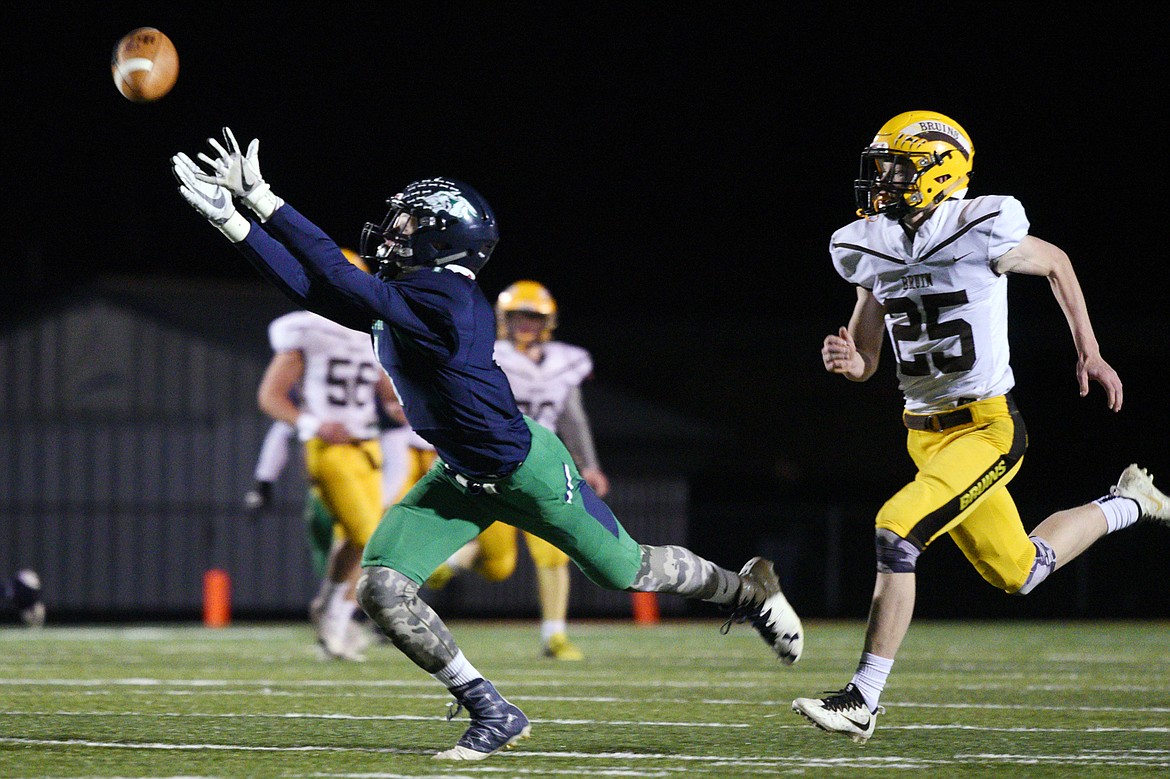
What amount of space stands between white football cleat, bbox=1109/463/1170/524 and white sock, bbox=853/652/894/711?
4.39 ft

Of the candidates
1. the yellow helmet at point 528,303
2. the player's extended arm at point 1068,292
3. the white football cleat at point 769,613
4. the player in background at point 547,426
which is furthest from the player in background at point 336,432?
the player's extended arm at point 1068,292

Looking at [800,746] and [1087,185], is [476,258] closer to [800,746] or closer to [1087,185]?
[800,746]

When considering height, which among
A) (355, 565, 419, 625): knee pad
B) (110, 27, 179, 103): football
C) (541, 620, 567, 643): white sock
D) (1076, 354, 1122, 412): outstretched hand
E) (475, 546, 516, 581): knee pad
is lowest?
(541, 620, 567, 643): white sock

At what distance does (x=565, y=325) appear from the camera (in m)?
23.6

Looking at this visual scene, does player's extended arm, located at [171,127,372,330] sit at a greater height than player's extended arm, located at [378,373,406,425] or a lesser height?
greater

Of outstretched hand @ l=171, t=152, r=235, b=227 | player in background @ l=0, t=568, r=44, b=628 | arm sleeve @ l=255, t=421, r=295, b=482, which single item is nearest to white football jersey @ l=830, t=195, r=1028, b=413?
outstretched hand @ l=171, t=152, r=235, b=227

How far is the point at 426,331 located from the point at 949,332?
1.62 m

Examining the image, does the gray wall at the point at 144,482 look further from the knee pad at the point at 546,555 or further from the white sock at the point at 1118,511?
the white sock at the point at 1118,511

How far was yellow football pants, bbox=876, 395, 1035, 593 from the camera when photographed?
4875 millimetres

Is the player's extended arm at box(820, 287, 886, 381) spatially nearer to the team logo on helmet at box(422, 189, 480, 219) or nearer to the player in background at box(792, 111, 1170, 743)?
the player in background at box(792, 111, 1170, 743)

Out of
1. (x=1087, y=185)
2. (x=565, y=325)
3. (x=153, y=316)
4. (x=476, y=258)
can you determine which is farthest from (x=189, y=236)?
(x=476, y=258)

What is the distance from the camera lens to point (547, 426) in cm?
873

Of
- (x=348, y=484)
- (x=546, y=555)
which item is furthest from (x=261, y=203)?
(x=546, y=555)

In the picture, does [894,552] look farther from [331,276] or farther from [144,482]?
[144,482]
